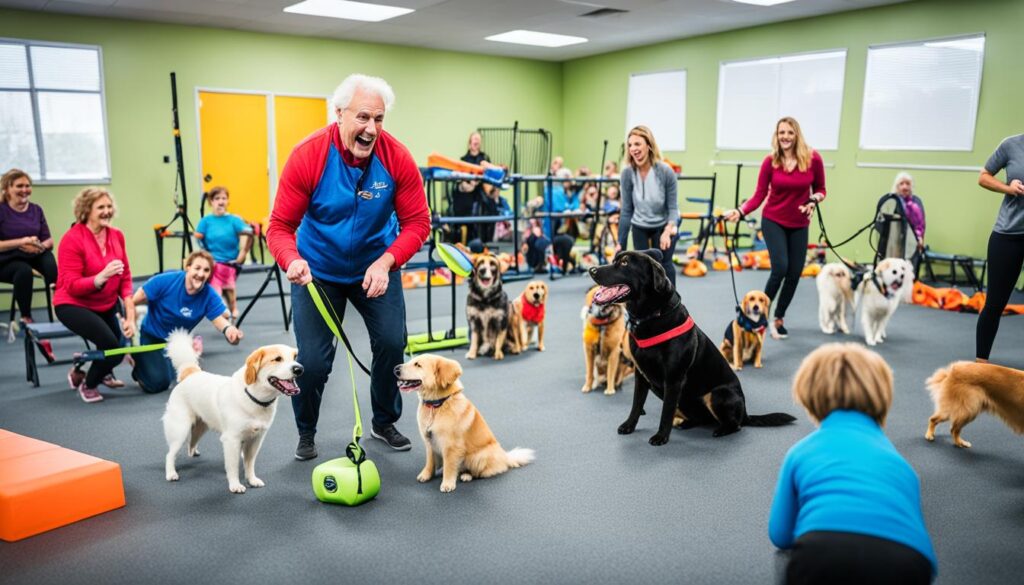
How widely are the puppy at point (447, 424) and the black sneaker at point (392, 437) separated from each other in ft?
0.97

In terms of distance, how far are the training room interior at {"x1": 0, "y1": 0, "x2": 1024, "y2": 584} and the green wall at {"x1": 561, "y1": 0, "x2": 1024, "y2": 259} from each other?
27 mm

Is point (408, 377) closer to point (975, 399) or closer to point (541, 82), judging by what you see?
point (975, 399)

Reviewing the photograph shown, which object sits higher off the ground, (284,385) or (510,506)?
(284,385)

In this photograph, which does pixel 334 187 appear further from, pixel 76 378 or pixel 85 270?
pixel 76 378

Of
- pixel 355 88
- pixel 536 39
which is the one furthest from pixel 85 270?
pixel 536 39

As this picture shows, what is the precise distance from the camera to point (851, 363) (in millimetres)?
1476

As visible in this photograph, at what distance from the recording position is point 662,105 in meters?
10.8

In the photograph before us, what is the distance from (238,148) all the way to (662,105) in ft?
19.4

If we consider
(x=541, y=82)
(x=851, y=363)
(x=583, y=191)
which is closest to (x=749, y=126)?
(x=583, y=191)

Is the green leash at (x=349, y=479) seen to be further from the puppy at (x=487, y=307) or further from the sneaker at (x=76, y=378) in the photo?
the sneaker at (x=76, y=378)

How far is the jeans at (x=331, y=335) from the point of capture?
9.29 feet

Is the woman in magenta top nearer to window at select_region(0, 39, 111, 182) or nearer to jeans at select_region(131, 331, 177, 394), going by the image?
jeans at select_region(131, 331, 177, 394)

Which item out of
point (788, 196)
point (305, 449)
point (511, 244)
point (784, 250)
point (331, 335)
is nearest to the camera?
point (331, 335)

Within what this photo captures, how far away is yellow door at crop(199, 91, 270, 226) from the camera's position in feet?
28.6
